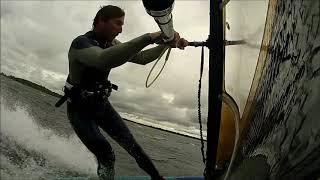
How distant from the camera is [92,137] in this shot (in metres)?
4.28

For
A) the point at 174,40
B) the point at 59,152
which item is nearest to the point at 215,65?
the point at 174,40

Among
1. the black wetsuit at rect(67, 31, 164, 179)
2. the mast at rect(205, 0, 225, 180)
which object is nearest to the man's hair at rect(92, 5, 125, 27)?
the black wetsuit at rect(67, 31, 164, 179)

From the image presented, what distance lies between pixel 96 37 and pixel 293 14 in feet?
8.65

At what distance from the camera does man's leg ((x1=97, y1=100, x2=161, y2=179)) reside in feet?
14.7

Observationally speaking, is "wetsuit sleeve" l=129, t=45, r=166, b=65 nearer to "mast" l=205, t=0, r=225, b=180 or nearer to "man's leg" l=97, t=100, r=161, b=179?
"man's leg" l=97, t=100, r=161, b=179

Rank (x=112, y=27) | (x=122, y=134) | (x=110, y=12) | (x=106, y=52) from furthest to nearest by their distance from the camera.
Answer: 1. (x=122, y=134)
2. (x=112, y=27)
3. (x=110, y=12)
4. (x=106, y=52)

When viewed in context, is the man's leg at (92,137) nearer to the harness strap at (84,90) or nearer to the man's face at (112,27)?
the harness strap at (84,90)

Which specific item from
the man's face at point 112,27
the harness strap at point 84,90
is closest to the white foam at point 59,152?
the harness strap at point 84,90

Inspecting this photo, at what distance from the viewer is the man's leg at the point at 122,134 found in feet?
14.7

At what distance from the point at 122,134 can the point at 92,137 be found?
39 centimetres

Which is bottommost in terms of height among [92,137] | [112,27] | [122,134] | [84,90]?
[122,134]

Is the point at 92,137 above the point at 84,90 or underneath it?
underneath

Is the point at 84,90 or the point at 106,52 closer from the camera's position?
the point at 106,52

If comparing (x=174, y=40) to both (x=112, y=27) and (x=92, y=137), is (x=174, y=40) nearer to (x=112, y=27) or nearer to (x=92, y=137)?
(x=112, y=27)
